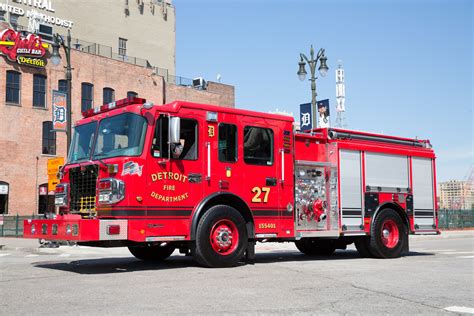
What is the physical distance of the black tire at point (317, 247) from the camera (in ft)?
46.7

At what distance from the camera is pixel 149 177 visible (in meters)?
9.67

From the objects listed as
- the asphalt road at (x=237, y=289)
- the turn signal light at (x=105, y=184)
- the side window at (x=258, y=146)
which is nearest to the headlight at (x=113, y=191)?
the turn signal light at (x=105, y=184)

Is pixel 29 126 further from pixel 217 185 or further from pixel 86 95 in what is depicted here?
pixel 217 185

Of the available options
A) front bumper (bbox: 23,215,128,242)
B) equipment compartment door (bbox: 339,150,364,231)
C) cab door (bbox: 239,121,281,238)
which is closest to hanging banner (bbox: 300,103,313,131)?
equipment compartment door (bbox: 339,150,364,231)

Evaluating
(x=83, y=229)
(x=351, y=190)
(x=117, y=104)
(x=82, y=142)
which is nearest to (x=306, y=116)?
(x=351, y=190)

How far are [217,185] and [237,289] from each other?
3083mm

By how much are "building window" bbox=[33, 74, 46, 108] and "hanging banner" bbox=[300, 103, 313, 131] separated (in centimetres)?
2378

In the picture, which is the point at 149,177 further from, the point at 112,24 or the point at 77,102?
the point at 112,24

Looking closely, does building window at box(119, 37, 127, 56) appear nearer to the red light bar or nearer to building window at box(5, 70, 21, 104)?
building window at box(5, 70, 21, 104)

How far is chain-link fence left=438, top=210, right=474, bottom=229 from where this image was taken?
120ft

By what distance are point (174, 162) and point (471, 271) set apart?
5839 millimetres

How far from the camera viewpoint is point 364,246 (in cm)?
1318

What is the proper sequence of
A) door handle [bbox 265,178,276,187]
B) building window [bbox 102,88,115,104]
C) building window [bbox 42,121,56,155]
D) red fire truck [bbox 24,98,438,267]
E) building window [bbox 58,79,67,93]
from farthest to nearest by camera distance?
building window [bbox 102,88,115,104], building window [bbox 58,79,67,93], building window [bbox 42,121,56,155], door handle [bbox 265,178,276,187], red fire truck [bbox 24,98,438,267]

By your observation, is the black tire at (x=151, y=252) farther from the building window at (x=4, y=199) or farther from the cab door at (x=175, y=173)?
the building window at (x=4, y=199)
